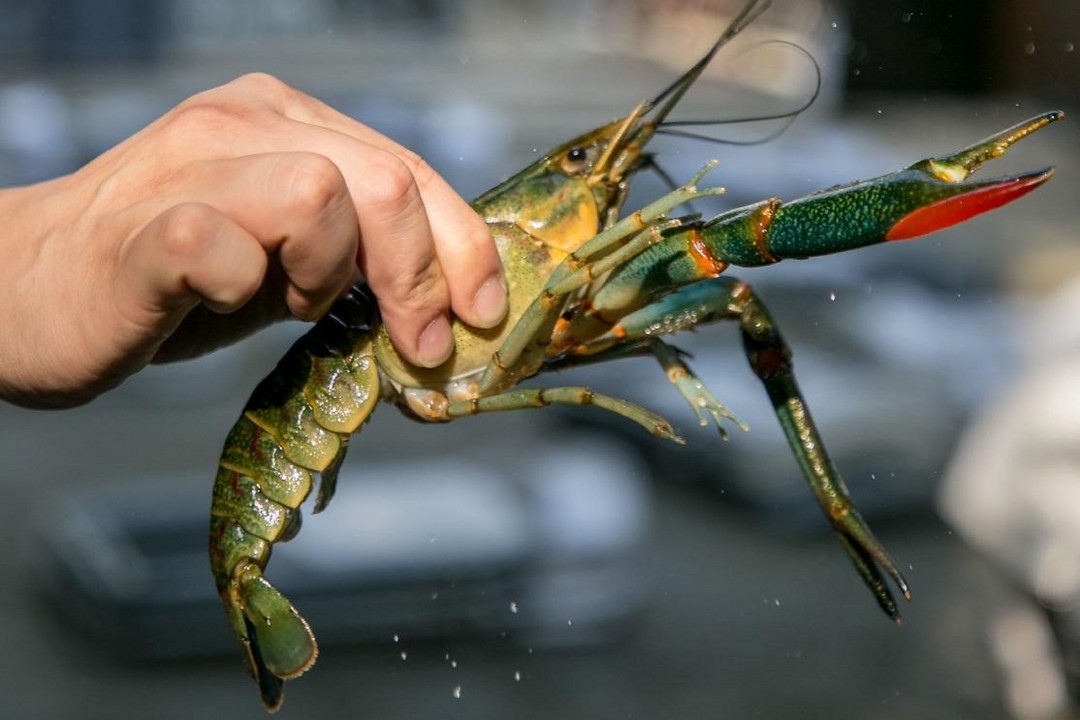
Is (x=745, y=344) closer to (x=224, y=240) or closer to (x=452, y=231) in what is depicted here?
(x=452, y=231)

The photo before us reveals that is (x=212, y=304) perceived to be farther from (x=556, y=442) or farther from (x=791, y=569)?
(x=556, y=442)

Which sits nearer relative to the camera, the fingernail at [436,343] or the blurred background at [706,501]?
the fingernail at [436,343]

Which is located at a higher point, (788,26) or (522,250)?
(522,250)

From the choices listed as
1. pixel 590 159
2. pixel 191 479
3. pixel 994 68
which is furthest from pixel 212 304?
pixel 994 68

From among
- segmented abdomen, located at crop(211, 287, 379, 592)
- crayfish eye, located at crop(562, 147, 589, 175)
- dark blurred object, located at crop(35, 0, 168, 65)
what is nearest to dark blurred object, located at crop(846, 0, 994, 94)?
crayfish eye, located at crop(562, 147, 589, 175)

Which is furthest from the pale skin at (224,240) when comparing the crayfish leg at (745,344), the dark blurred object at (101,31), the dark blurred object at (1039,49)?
the dark blurred object at (101,31)

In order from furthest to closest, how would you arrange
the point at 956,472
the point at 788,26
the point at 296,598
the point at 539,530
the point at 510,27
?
the point at 510,27 < the point at 788,26 < the point at 539,530 < the point at 296,598 < the point at 956,472

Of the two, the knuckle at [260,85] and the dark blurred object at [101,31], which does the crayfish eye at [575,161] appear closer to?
the knuckle at [260,85]
